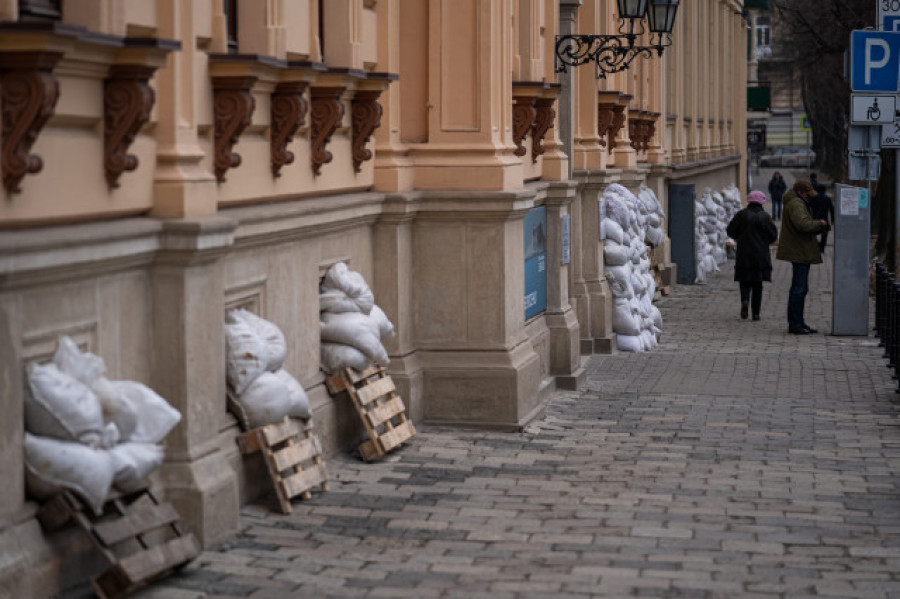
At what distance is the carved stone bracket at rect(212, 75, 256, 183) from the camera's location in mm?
9117

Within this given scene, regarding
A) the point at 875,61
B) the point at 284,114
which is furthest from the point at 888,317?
the point at 284,114

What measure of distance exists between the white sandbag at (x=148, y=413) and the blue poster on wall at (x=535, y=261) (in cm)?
687

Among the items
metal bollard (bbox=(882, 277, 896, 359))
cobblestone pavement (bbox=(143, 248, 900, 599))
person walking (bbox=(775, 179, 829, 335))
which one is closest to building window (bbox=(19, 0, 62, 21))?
cobblestone pavement (bbox=(143, 248, 900, 599))

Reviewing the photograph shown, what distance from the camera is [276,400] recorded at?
9.27 metres

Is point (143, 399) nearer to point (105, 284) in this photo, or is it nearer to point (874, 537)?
point (105, 284)

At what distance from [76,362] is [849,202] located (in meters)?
15.2

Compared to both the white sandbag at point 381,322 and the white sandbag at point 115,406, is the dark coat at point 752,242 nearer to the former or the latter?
the white sandbag at point 381,322

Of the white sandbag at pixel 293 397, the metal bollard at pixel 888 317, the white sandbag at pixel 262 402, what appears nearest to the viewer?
the white sandbag at pixel 262 402

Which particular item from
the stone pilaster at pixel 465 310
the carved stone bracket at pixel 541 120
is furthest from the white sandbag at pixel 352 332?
the carved stone bracket at pixel 541 120

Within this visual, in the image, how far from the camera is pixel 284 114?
10062 mm

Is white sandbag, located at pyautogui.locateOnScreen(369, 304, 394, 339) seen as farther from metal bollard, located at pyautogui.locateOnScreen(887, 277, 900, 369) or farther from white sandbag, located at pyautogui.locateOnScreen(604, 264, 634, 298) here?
white sandbag, located at pyautogui.locateOnScreen(604, 264, 634, 298)

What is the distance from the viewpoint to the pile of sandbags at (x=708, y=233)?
31.3m

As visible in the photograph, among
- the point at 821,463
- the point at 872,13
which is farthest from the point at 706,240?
the point at 821,463

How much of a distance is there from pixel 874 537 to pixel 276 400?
311 cm
